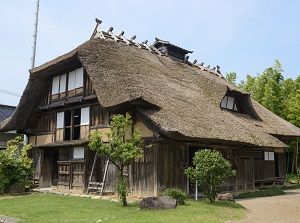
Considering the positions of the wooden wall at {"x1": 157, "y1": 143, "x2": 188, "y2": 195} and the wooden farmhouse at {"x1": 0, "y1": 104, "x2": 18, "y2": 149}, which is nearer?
the wooden wall at {"x1": 157, "y1": 143, "x2": 188, "y2": 195}

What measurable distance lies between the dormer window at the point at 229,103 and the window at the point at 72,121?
7867 millimetres

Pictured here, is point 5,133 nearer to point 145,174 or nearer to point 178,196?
point 145,174

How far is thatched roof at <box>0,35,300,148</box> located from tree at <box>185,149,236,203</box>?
3.21 feet

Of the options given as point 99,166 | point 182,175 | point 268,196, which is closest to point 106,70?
point 99,166

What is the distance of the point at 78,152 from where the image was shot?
15508mm

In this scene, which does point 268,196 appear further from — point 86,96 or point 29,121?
point 29,121

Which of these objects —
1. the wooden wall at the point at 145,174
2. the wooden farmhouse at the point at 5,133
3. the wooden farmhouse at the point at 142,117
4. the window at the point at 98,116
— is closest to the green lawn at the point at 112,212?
the wooden wall at the point at 145,174

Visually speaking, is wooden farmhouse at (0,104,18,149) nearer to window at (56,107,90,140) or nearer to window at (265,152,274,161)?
window at (56,107,90,140)

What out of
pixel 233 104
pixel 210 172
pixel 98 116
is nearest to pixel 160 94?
pixel 98 116

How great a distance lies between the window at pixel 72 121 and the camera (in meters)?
16.0

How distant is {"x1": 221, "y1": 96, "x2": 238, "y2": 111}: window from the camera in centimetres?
1820

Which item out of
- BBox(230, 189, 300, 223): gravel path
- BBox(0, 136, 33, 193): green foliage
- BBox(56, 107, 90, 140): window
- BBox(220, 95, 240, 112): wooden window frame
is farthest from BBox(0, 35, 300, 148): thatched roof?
BBox(0, 136, 33, 193): green foliage

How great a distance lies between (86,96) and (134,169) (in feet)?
16.2

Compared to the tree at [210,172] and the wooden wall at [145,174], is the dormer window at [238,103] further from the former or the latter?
the tree at [210,172]
